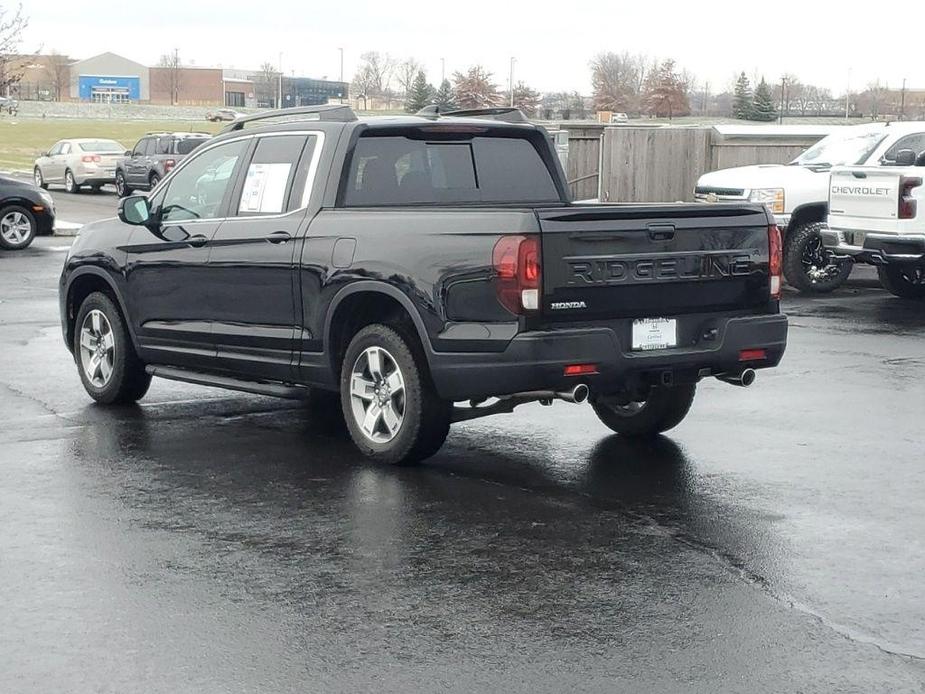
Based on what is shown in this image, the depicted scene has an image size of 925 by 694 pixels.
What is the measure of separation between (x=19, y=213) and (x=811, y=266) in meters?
13.0

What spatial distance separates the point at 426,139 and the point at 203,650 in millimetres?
4505

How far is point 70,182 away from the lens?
43531 mm

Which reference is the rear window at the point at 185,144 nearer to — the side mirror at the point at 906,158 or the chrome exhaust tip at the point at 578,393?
the side mirror at the point at 906,158

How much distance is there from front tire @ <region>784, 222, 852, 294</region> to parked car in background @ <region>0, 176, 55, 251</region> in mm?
12340

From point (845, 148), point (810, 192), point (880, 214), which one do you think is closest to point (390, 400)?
point (880, 214)

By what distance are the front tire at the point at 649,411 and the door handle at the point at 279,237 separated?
2092 mm

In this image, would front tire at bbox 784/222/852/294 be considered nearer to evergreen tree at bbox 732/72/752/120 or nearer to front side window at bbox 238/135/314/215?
front side window at bbox 238/135/314/215

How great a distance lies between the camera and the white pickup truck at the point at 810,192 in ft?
60.7

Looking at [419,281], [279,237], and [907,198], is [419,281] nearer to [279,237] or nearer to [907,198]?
[279,237]

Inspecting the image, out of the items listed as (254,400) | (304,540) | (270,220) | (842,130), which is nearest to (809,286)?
(842,130)

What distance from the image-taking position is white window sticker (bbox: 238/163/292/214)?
885 cm

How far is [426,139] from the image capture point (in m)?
8.87

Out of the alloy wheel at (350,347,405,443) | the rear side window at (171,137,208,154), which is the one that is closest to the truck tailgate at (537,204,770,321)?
the alloy wheel at (350,347,405,443)

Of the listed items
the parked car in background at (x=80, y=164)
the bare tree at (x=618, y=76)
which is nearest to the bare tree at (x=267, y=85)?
the bare tree at (x=618, y=76)
